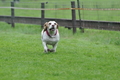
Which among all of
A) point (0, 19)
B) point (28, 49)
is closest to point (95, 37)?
point (28, 49)

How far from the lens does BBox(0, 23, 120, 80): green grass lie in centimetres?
730

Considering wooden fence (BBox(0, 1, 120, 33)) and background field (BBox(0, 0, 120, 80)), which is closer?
background field (BBox(0, 0, 120, 80))

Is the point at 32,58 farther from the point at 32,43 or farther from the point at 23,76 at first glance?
the point at 32,43

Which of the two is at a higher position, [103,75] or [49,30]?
[49,30]

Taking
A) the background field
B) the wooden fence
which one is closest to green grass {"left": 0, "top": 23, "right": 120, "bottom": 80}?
the background field

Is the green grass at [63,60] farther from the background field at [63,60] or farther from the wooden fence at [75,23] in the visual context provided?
the wooden fence at [75,23]

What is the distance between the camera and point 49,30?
10.1 meters

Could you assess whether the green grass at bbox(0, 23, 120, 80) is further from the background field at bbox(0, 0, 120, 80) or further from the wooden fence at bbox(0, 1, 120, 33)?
the wooden fence at bbox(0, 1, 120, 33)

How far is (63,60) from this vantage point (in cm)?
902

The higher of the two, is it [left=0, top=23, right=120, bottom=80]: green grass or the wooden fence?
the wooden fence

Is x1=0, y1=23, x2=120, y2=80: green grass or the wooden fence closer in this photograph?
x1=0, y1=23, x2=120, y2=80: green grass

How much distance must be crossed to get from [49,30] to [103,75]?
320 cm

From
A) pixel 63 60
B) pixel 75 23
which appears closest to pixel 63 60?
pixel 63 60

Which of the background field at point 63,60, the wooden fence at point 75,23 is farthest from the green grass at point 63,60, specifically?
the wooden fence at point 75,23
